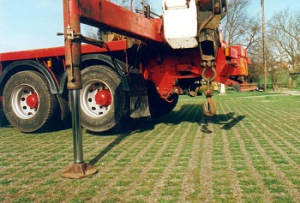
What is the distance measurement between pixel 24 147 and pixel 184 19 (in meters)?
3.31

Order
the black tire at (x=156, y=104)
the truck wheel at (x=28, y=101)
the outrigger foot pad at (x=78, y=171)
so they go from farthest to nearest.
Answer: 1. the black tire at (x=156, y=104)
2. the truck wheel at (x=28, y=101)
3. the outrigger foot pad at (x=78, y=171)

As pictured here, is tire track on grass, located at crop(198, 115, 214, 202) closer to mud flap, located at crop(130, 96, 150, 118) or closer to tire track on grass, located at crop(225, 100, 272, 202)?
tire track on grass, located at crop(225, 100, 272, 202)

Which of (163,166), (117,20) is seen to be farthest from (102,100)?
(163,166)

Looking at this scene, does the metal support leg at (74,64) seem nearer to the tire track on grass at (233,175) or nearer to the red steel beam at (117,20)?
the red steel beam at (117,20)

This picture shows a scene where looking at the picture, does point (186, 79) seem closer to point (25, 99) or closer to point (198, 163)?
point (198, 163)

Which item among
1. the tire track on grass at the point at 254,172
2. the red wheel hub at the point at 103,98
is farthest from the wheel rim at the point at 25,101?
the tire track on grass at the point at 254,172

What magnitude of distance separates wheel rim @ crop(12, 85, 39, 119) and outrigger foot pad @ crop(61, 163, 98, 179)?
132 inches

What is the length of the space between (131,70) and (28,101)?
7.57ft

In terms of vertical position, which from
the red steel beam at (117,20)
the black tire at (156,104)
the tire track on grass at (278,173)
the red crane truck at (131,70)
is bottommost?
the tire track on grass at (278,173)

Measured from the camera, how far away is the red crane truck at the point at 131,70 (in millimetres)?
5395

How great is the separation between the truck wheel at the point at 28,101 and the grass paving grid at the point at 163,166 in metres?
0.29

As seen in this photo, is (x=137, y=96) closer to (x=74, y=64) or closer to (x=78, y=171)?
(x=74, y=64)

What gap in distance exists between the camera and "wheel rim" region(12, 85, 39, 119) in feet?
22.9

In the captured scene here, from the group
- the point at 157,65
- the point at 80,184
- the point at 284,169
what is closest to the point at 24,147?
the point at 80,184
